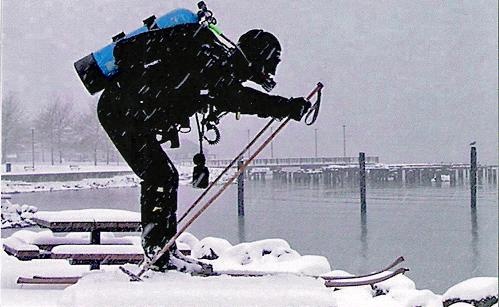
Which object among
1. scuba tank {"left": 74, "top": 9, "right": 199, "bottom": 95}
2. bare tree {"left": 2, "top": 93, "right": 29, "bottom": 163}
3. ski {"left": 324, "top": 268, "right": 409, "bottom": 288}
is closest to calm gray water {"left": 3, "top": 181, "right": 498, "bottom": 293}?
ski {"left": 324, "top": 268, "right": 409, "bottom": 288}

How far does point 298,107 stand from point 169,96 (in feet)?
2.43

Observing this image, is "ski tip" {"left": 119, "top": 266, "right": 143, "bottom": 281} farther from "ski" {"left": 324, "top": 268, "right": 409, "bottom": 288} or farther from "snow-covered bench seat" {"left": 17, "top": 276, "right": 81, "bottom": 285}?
"ski" {"left": 324, "top": 268, "right": 409, "bottom": 288}

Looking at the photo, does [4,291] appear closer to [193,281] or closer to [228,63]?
[193,281]

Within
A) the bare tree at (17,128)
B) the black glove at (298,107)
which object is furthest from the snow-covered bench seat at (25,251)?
the bare tree at (17,128)

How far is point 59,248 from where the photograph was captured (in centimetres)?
471

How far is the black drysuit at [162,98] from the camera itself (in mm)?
3590

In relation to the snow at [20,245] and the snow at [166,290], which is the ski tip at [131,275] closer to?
the snow at [166,290]

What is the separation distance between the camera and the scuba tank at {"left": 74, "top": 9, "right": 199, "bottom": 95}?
3676 mm

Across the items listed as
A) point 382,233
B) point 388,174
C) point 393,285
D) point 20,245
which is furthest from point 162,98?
point 388,174

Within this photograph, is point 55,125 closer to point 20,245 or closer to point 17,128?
point 17,128

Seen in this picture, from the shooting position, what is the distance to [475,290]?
583 cm

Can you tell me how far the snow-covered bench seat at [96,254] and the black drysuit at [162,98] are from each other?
0.94m

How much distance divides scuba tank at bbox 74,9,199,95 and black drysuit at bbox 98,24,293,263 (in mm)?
57

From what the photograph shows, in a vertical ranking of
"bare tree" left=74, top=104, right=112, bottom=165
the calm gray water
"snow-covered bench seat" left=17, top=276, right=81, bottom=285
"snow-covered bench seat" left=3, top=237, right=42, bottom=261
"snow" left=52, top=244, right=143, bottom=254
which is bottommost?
the calm gray water
